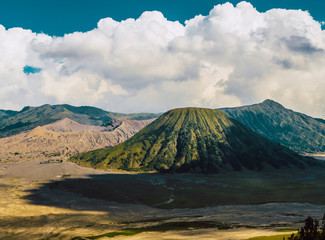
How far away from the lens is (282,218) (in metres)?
112

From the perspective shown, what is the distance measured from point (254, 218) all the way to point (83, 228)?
6605 cm

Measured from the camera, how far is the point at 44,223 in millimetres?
108625

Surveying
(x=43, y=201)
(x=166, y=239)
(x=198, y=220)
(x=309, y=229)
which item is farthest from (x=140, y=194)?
(x=309, y=229)

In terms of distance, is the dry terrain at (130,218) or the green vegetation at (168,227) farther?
the dry terrain at (130,218)

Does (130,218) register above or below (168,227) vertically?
below

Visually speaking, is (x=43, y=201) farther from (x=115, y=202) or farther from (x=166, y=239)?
(x=166, y=239)

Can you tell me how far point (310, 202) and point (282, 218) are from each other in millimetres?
57790

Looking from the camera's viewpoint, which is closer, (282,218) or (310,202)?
(282,218)

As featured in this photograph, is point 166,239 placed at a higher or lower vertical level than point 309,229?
lower

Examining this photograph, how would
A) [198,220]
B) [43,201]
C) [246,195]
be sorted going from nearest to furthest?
[198,220], [43,201], [246,195]

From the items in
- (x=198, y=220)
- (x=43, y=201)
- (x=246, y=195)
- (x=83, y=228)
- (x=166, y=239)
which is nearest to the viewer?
(x=166, y=239)

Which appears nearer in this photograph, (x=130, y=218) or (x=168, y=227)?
(x=168, y=227)

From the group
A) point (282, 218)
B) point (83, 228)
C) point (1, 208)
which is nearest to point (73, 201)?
point (1, 208)

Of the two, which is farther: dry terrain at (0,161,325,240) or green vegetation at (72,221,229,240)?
dry terrain at (0,161,325,240)
